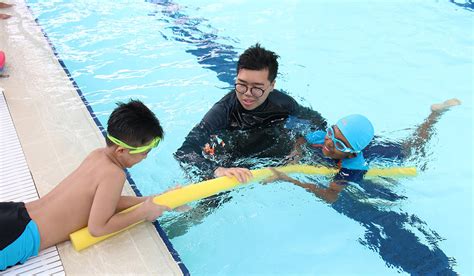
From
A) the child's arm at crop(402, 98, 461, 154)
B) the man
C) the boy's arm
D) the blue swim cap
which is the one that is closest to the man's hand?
the man

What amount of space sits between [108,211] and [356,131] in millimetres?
2077

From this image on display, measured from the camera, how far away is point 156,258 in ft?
8.99

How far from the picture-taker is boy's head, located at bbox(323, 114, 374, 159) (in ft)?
11.3

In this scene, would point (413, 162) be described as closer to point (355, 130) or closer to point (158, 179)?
point (355, 130)

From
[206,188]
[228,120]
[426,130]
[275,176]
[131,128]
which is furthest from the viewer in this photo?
[426,130]

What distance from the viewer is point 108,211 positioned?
8.49 ft

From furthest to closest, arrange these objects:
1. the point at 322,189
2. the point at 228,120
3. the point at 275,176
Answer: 1. the point at 322,189
2. the point at 228,120
3. the point at 275,176

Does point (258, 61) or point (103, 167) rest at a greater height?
point (258, 61)

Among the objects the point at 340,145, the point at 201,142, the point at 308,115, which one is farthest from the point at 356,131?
the point at 201,142

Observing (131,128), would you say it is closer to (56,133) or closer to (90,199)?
(90,199)

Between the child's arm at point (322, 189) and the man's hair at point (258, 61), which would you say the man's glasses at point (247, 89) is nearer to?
the man's hair at point (258, 61)

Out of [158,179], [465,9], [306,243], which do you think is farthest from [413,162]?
[465,9]

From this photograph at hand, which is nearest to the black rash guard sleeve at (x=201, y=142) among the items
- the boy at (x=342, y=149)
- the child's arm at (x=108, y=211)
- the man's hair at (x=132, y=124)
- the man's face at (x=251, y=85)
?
the man's face at (x=251, y=85)

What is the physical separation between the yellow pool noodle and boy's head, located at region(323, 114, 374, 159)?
0.28 metres
